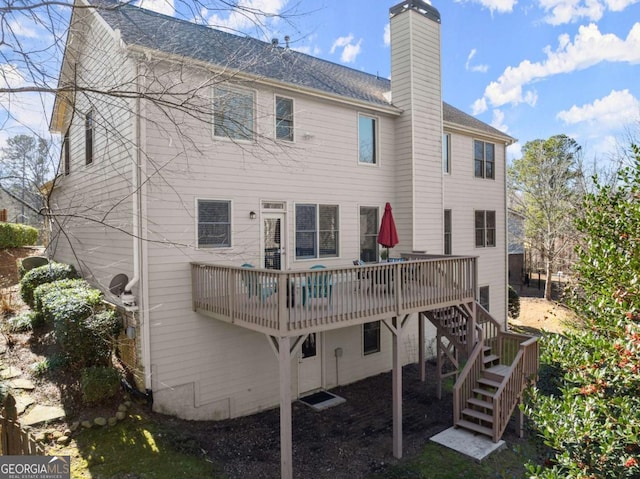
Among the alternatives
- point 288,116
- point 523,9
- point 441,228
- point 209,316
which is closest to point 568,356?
point 209,316

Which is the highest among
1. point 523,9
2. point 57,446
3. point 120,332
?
point 523,9

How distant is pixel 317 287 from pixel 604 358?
4.48 meters

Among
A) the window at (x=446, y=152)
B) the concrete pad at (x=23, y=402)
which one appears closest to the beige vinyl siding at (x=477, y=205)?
the window at (x=446, y=152)

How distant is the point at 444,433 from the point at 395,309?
2.91 metres

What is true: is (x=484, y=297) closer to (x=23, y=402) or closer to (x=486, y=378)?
(x=486, y=378)

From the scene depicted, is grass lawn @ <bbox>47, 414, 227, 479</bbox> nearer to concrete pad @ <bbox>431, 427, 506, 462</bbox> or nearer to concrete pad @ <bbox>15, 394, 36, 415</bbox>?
concrete pad @ <bbox>15, 394, 36, 415</bbox>

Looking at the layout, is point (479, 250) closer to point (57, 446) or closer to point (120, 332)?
point (120, 332)

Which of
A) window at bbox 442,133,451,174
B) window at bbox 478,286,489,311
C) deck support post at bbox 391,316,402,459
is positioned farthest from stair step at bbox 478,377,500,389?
window at bbox 442,133,451,174

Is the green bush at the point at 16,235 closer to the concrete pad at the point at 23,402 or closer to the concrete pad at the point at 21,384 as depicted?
the concrete pad at the point at 21,384

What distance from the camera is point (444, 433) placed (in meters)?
8.35

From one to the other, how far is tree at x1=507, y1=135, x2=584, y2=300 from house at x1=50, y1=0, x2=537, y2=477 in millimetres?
12893

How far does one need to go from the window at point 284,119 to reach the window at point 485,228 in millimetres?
8302

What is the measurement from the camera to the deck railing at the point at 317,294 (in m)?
6.58

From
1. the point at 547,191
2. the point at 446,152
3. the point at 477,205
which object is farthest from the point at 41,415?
the point at 547,191
